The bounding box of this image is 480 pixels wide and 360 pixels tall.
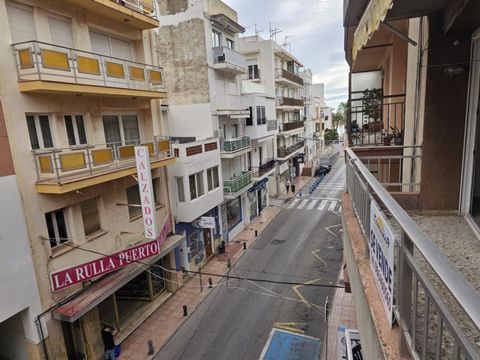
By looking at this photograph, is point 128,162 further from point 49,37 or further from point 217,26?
point 217,26

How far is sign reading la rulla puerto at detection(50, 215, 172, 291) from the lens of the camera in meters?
9.00

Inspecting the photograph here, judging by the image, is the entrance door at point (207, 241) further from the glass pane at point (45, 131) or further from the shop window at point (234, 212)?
the glass pane at point (45, 131)

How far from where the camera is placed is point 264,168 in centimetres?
2681

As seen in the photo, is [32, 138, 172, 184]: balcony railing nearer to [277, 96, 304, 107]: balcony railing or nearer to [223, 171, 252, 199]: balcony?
[223, 171, 252, 199]: balcony

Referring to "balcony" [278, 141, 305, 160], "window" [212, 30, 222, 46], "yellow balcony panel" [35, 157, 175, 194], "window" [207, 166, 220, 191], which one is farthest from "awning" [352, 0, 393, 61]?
"balcony" [278, 141, 305, 160]

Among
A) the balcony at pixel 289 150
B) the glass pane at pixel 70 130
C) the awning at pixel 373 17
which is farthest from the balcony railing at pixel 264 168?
the awning at pixel 373 17

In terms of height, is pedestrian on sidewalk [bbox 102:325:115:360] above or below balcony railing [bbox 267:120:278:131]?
below

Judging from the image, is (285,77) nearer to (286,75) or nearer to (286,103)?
(286,75)

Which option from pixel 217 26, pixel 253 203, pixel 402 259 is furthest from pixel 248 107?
pixel 402 259

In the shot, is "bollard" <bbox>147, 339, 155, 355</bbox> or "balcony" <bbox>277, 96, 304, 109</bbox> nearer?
"bollard" <bbox>147, 339, 155, 355</bbox>

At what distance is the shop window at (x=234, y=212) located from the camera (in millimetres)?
21516

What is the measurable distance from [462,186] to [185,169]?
37.7 feet

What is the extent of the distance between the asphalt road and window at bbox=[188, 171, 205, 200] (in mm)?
4614

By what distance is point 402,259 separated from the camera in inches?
75.6
